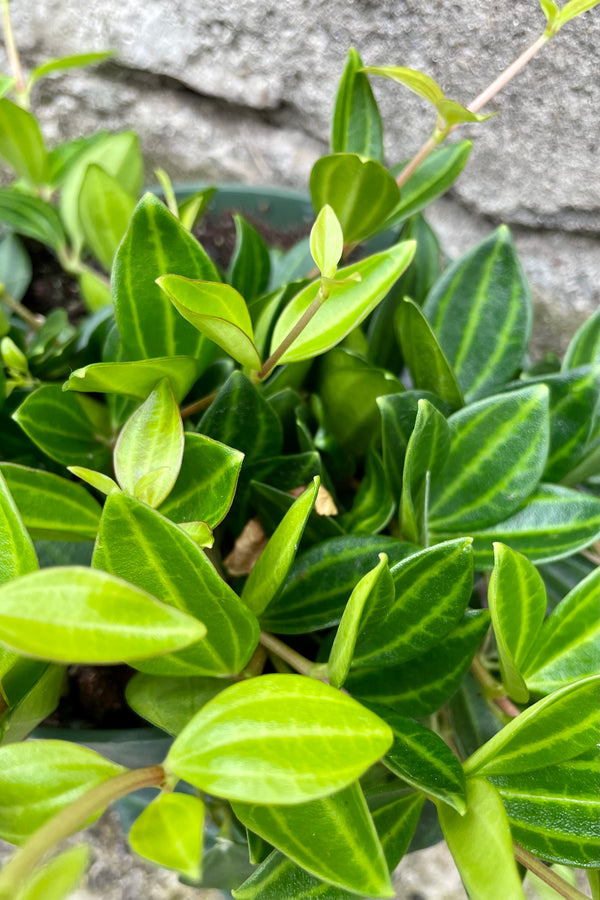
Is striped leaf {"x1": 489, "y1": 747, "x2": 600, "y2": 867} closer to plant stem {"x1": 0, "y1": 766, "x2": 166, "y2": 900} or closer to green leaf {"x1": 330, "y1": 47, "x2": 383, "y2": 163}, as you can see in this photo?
plant stem {"x1": 0, "y1": 766, "x2": 166, "y2": 900}

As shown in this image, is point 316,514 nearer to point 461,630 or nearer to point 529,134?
point 461,630

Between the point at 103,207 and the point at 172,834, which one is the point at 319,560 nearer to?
the point at 172,834

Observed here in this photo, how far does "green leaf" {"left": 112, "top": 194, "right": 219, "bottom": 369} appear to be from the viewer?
0.36m

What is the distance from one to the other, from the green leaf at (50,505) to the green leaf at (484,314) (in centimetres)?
27

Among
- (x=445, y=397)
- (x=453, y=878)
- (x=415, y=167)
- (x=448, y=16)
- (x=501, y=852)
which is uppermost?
(x=448, y=16)

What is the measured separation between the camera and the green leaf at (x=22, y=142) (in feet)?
1.82

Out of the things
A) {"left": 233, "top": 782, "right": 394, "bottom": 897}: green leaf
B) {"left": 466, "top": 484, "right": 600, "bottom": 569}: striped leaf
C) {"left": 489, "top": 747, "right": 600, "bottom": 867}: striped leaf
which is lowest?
{"left": 489, "top": 747, "right": 600, "bottom": 867}: striped leaf

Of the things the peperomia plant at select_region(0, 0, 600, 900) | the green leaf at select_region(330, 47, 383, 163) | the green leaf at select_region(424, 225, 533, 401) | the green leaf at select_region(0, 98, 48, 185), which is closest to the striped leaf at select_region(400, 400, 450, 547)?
the peperomia plant at select_region(0, 0, 600, 900)

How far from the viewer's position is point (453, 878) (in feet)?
2.63

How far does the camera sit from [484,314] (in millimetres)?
484

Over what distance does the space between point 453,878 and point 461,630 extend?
0.60 meters

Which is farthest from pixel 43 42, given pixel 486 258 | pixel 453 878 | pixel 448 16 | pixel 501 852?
pixel 453 878

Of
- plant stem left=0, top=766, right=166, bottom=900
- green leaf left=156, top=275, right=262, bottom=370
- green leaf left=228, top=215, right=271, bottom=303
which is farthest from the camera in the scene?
green leaf left=228, top=215, right=271, bottom=303

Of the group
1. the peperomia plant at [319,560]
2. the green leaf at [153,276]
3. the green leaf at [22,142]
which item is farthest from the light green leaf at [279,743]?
the green leaf at [22,142]
